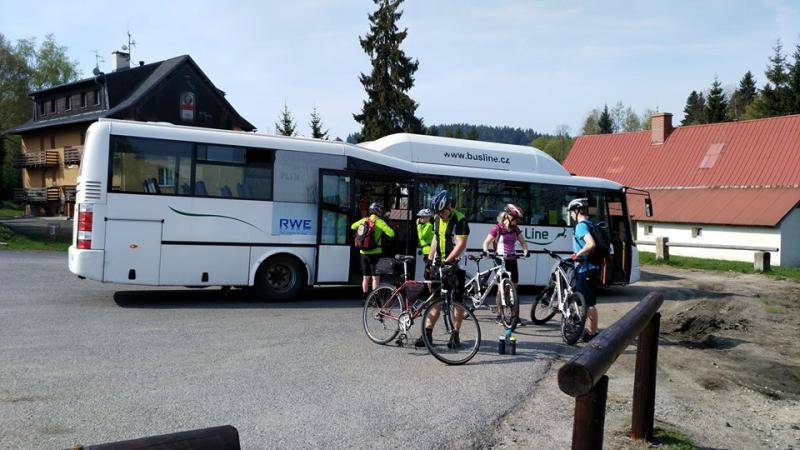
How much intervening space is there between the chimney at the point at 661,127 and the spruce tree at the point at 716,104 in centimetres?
2110

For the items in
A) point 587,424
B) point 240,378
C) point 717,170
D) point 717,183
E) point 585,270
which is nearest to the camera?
point 587,424

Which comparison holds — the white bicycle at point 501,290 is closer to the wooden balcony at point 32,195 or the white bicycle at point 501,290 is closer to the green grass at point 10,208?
the wooden balcony at point 32,195

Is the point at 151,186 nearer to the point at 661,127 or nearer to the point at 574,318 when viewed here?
the point at 574,318

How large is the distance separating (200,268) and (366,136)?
102 feet

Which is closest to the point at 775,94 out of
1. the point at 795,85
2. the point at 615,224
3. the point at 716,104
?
the point at 795,85

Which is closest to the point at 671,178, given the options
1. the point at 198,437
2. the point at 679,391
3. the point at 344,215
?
the point at 344,215

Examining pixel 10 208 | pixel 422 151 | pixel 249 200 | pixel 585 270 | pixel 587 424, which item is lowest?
pixel 587 424

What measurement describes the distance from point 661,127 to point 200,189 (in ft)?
134

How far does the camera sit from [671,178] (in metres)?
41.6

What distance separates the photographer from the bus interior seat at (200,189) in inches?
452

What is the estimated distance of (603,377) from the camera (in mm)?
3826

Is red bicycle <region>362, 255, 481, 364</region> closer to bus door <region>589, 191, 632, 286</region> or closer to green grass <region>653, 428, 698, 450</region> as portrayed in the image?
green grass <region>653, 428, 698, 450</region>

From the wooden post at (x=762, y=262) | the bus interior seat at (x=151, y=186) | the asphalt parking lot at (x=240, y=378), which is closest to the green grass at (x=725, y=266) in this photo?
the wooden post at (x=762, y=262)

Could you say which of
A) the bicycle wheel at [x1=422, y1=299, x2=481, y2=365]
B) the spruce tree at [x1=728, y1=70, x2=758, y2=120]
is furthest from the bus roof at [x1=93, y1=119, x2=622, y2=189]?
the spruce tree at [x1=728, y1=70, x2=758, y2=120]
